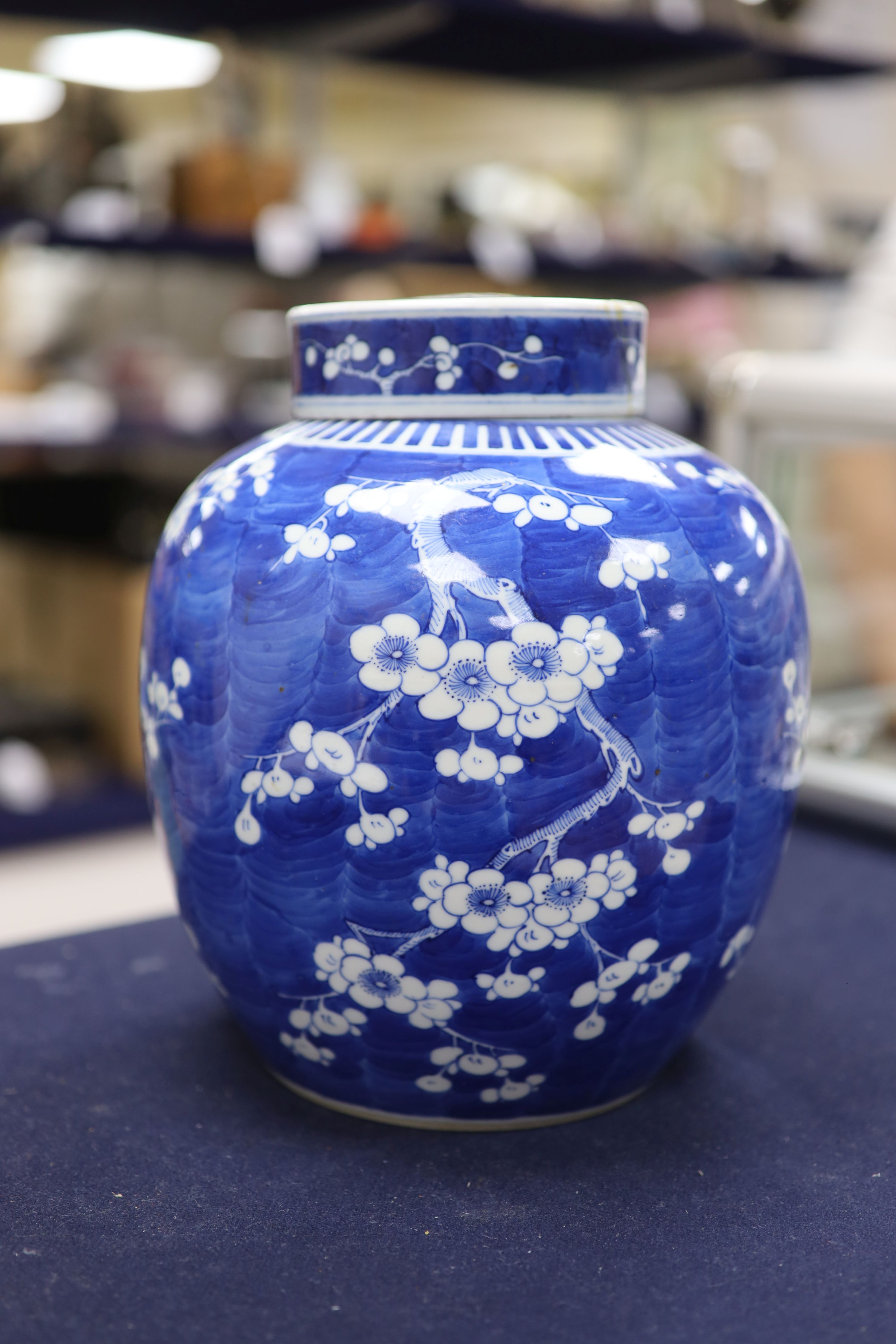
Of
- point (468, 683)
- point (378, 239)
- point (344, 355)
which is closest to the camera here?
point (468, 683)

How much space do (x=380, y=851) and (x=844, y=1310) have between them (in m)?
0.31

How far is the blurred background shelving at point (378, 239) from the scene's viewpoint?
2145 millimetres

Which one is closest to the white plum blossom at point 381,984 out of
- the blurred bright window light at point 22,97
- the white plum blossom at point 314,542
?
the white plum blossom at point 314,542

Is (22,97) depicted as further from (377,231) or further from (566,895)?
(566,895)

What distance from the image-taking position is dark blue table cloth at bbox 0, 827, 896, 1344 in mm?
620

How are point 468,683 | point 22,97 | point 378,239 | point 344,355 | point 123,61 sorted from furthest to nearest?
point 22,97, point 123,61, point 378,239, point 344,355, point 468,683

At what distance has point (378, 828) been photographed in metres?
0.68

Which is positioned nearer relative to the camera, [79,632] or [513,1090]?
[513,1090]

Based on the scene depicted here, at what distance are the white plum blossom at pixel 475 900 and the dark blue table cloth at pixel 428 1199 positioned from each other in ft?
0.51

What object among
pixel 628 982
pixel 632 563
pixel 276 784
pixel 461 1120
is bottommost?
pixel 461 1120

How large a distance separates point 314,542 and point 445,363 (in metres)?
0.13

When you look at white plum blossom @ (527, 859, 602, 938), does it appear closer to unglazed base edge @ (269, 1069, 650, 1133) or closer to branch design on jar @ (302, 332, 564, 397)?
unglazed base edge @ (269, 1069, 650, 1133)

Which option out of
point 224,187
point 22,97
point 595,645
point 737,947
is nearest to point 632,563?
point 595,645

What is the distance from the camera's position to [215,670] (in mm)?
707
